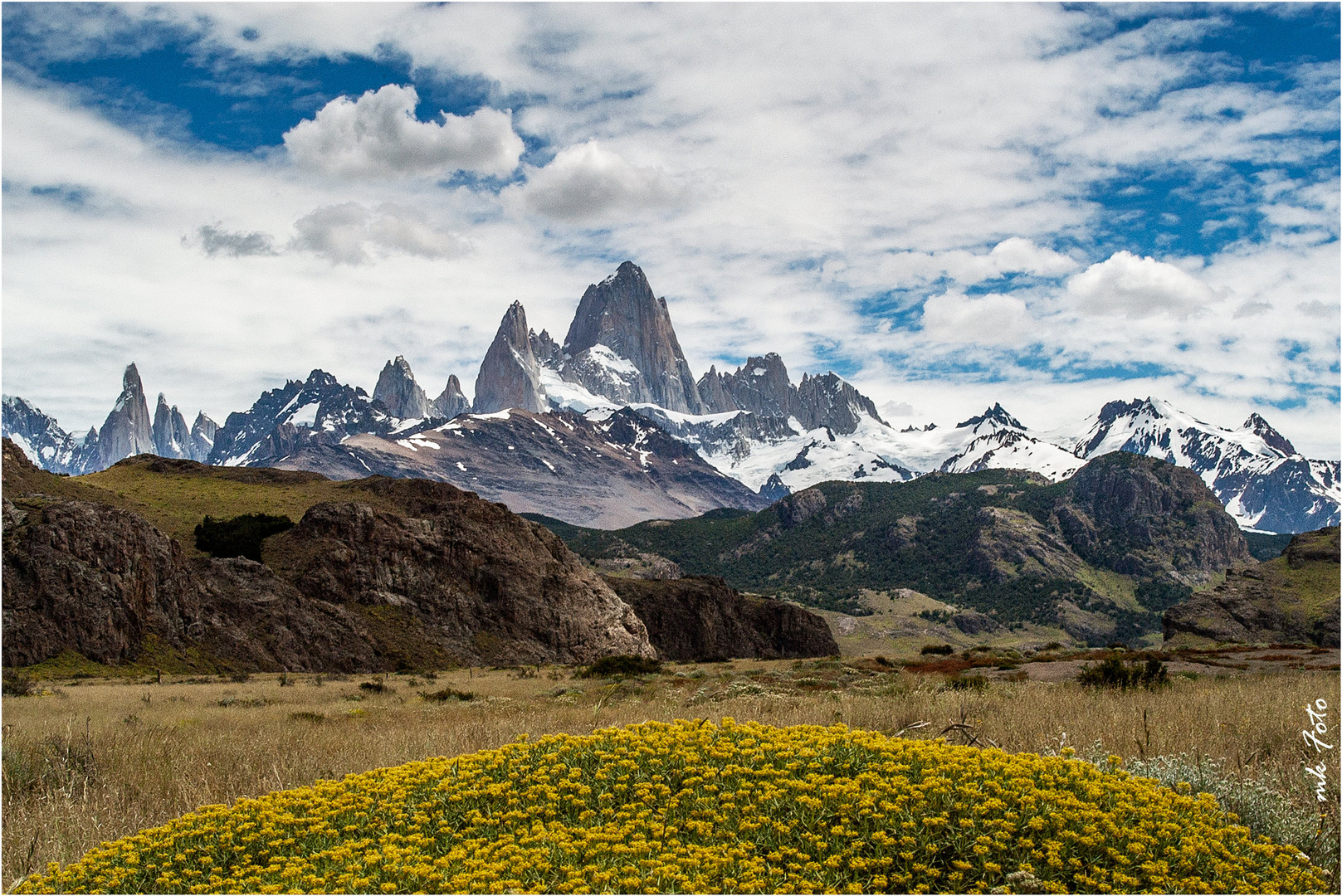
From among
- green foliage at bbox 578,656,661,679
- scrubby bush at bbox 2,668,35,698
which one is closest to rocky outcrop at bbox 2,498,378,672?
scrubby bush at bbox 2,668,35,698

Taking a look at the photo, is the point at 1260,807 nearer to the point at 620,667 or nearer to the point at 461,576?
the point at 620,667

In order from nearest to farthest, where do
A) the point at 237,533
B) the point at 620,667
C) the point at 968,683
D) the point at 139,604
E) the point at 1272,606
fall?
1. the point at 968,683
2. the point at 620,667
3. the point at 139,604
4. the point at 237,533
5. the point at 1272,606

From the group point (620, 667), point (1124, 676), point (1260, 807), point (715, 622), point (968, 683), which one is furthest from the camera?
point (715, 622)

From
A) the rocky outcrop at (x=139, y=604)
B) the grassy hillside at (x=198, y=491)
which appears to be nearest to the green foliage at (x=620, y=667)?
the rocky outcrop at (x=139, y=604)

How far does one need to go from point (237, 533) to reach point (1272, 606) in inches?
4120

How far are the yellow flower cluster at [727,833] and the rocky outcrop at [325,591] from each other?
52.3 meters

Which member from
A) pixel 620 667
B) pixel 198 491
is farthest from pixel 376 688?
pixel 198 491

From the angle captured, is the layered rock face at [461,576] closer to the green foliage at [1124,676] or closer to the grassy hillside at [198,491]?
the grassy hillside at [198,491]

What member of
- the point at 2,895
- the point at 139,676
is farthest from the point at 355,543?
the point at 2,895

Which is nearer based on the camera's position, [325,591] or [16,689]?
[16,689]

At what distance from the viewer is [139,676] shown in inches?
1964

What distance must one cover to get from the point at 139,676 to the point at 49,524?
15000 millimetres

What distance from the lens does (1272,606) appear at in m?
100

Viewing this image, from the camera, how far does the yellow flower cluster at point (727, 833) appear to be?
6379mm
